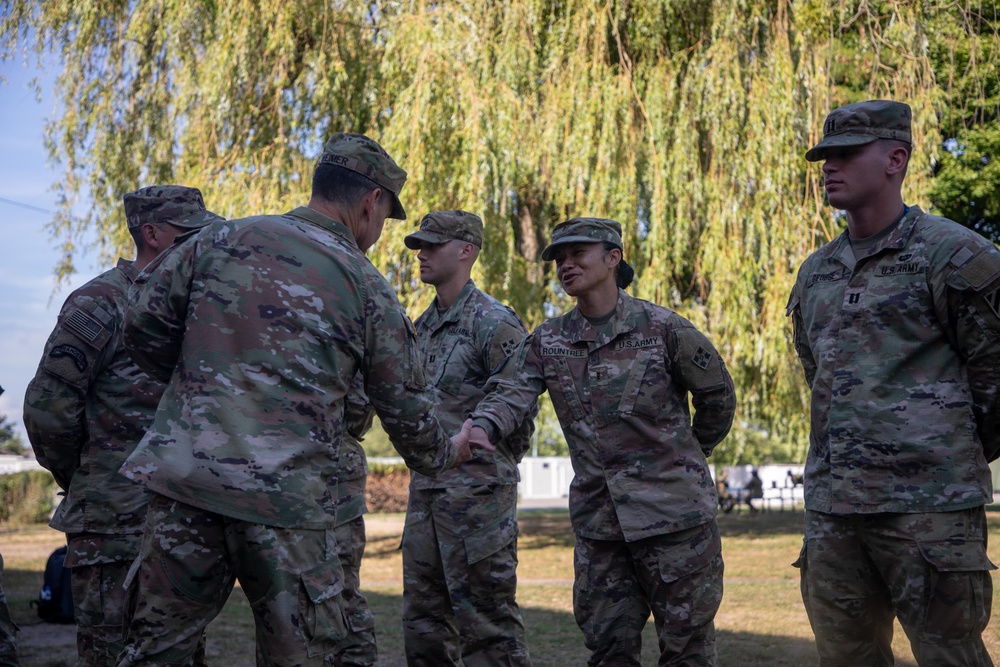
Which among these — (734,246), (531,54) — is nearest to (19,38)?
(531,54)

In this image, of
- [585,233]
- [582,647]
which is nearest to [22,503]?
[582,647]

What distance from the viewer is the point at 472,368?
215 inches

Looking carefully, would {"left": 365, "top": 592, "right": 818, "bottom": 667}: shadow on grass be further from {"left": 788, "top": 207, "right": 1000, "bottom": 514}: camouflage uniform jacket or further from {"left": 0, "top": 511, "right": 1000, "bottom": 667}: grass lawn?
{"left": 788, "top": 207, "right": 1000, "bottom": 514}: camouflage uniform jacket

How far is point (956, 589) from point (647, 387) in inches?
59.7

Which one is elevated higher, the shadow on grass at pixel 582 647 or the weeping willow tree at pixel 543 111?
the weeping willow tree at pixel 543 111

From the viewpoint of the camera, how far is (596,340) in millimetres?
4578

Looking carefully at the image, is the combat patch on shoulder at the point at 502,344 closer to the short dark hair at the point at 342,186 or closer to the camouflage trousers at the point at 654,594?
the camouflage trousers at the point at 654,594

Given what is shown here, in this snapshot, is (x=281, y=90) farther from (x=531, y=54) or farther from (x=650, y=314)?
(x=650, y=314)

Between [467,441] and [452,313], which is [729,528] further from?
[467,441]

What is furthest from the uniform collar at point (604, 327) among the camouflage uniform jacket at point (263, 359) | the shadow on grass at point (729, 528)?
the shadow on grass at point (729, 528)

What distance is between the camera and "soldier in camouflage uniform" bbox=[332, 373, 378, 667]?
5191mm

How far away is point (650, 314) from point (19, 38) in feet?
40.2

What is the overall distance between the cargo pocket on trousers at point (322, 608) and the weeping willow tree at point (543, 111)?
8966mm

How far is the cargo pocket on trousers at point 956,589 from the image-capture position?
3387 mm
